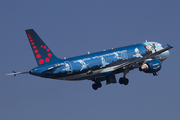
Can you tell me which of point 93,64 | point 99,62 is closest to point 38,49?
point 93,64

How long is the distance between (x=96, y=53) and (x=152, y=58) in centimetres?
1091

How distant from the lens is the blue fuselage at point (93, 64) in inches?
2933

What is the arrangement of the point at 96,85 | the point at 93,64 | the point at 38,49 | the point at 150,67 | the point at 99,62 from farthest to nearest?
1. the point at 96,85
2. the point at 150,67
3. the point at 99,62
4. the point at 93,64
5. the point at 38,49

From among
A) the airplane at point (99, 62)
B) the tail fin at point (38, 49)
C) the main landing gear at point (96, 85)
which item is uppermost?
the tail fin at point (38, 49)

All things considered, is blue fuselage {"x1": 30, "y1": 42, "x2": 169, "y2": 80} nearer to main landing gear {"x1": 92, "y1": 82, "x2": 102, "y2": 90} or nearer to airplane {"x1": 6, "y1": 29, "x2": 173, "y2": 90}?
airplane {"x1": 6, "y1": 29, "x2": 173, "y2": 90}

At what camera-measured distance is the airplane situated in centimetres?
7488

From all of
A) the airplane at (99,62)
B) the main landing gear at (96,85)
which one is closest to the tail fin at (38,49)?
the airplane at (99,62)

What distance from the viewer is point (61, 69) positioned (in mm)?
74875

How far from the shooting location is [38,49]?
246 feet

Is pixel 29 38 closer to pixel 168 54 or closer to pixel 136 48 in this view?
pixel 136 48

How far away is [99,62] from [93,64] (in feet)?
4.30

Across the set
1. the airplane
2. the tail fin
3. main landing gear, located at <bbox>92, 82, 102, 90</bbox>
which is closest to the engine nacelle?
the airplane

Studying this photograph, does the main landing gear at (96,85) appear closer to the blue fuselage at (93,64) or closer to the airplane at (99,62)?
the airplane at (99,62)

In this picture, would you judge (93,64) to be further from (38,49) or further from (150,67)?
(150,67)
